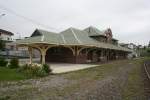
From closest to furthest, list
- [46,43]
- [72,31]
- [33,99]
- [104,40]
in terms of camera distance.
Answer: [33,99]
[46,43]
[72,31]
[104,40]

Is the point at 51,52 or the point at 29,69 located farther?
the point at 51,52

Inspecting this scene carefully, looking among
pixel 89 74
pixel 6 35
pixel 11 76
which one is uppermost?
pixel 6 35

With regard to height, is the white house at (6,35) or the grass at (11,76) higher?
the white house at (6,35)

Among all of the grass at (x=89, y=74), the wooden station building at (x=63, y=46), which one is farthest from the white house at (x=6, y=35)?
the grass at (x=89, y=74)

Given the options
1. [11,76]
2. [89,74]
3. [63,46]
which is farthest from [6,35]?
[89,74]

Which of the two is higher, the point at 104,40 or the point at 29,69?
the point at 104,40

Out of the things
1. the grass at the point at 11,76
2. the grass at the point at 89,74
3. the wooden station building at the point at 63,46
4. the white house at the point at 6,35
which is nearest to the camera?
the grass at the point at 11,76

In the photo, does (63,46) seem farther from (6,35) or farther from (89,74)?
(6,35)

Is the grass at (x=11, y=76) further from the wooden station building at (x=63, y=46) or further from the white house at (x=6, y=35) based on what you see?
the white house at (x=6, y=35)

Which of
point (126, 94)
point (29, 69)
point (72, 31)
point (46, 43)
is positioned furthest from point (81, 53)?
point (126, 94)

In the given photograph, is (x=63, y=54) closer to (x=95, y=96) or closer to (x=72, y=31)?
(x=72, y=31)

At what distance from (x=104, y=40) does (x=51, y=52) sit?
14502mm

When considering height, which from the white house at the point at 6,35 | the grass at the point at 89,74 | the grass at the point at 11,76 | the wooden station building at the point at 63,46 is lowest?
the grass at the point at 89,74

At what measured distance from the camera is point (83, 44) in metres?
26.0
